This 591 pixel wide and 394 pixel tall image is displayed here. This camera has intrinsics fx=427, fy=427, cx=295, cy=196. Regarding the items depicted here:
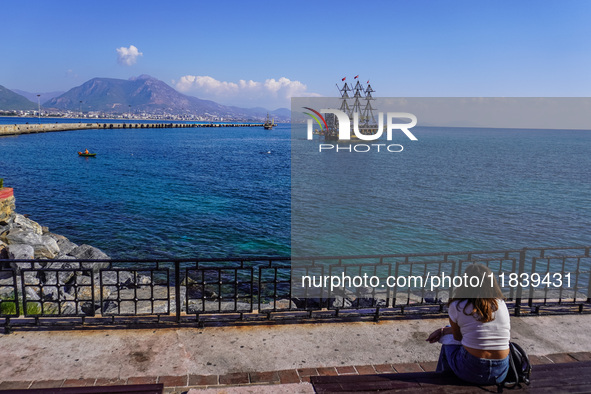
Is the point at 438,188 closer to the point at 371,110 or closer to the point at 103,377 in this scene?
the point at 103,377

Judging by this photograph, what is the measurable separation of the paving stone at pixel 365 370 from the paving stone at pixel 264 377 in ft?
3.60

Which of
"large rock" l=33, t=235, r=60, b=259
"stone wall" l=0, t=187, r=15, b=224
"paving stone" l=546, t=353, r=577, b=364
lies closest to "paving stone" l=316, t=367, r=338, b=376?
"paving stone" l=546, t=353, r=577, b=364

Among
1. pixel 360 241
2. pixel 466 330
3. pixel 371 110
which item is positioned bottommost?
pixel 360 241

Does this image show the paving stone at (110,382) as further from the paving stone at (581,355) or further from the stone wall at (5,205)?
the stone wall at (5,205)

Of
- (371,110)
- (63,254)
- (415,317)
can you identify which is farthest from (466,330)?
(371,110)

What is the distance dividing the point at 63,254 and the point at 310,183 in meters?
35.8

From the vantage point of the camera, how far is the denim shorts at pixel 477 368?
432 cm

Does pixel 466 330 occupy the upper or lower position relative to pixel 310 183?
upper

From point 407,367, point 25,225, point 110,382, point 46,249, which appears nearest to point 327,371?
point 407,367

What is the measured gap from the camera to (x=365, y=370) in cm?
571

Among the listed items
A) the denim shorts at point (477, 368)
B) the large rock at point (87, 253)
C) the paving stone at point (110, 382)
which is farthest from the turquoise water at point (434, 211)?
the denim shorts at point (477, 368)

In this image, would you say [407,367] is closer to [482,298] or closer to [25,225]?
[482,298]

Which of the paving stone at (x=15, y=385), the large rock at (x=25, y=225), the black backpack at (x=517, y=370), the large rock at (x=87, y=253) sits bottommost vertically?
the large rock at (x=87, y=253)

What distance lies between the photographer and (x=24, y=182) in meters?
43.6
